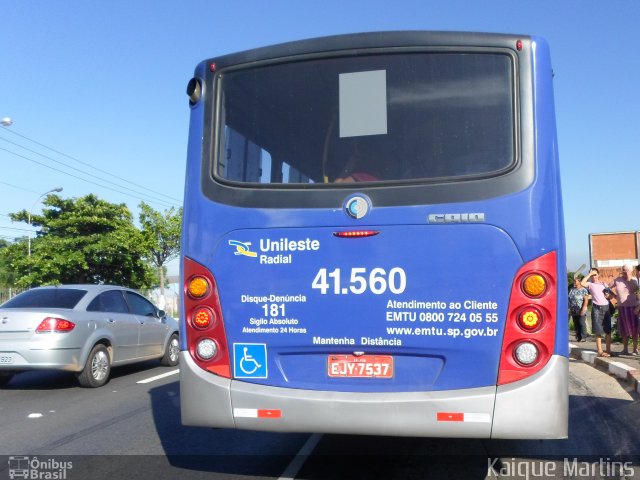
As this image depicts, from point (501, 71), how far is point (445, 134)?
21.1 inches

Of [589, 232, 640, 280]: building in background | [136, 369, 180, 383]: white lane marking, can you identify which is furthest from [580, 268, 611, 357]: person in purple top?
[589, 232, 640, 280]: building in background

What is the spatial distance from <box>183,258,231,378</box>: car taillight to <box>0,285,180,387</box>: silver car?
4985 mm

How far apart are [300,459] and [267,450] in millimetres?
500

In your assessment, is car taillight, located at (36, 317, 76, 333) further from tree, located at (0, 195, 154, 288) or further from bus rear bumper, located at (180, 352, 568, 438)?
tree, located at (0, 195, 154, 288)

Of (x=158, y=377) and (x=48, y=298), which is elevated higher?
(x=48, y=298)

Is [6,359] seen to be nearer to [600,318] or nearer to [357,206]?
[357,206]

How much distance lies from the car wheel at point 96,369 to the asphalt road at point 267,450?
3.96 ft

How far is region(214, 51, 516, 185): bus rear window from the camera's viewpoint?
13.3 ft

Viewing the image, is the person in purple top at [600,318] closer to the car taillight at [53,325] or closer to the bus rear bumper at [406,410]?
the bus rear bumper at [406,410]

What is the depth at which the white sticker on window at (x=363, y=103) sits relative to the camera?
423 centimetres

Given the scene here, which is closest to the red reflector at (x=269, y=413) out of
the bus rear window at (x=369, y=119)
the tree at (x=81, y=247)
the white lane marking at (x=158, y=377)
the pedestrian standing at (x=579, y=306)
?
the bus rear window at (x=369, y=119)

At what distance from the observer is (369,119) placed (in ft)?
13.9

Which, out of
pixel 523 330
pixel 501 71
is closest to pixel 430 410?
pixel 523 330

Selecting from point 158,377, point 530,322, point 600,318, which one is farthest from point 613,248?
point 530,322
